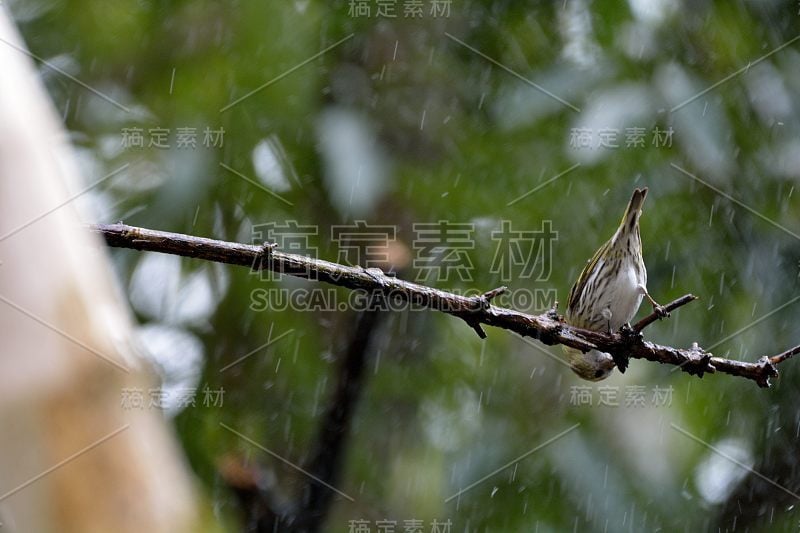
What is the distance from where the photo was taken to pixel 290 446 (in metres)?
5.04

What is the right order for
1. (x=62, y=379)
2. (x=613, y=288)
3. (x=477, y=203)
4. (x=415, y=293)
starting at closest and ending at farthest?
1. (x=62, y=379)
2. (x=415, y=293)
3. (x=613, y=288)
4. (x=477, y=203)

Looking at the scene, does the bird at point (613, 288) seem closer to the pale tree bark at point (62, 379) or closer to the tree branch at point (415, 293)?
the tree branch at point (415, 293)

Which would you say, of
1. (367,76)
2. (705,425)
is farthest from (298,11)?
(705,425)

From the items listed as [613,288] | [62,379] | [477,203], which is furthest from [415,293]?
[477,203]

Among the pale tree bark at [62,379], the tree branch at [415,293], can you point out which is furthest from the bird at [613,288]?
the pale tree bark at [62,379]

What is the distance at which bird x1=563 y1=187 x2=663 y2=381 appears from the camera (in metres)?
3.70

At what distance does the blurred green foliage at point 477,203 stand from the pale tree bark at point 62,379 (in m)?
2.43

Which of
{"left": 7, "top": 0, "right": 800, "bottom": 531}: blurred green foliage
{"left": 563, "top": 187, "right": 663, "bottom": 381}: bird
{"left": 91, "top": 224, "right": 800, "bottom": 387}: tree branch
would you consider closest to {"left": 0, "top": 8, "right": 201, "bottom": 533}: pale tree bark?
{"left": 91, "top": 224, "right": 800, "bottom": 387}: tree branch

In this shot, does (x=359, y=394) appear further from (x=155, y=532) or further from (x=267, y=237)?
(x=155, y=532)

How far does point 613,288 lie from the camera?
12.2 feet

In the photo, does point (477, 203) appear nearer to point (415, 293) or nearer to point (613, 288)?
point (613, 288)

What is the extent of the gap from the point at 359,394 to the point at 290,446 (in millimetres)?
737

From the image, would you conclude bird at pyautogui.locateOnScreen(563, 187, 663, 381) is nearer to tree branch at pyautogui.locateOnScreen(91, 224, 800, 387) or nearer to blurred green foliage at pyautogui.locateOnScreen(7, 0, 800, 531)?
blurred green foliage at pyautogui.locateOnScreen(7, 0, 800, 531)

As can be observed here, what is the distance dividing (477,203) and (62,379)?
312 centimetres
